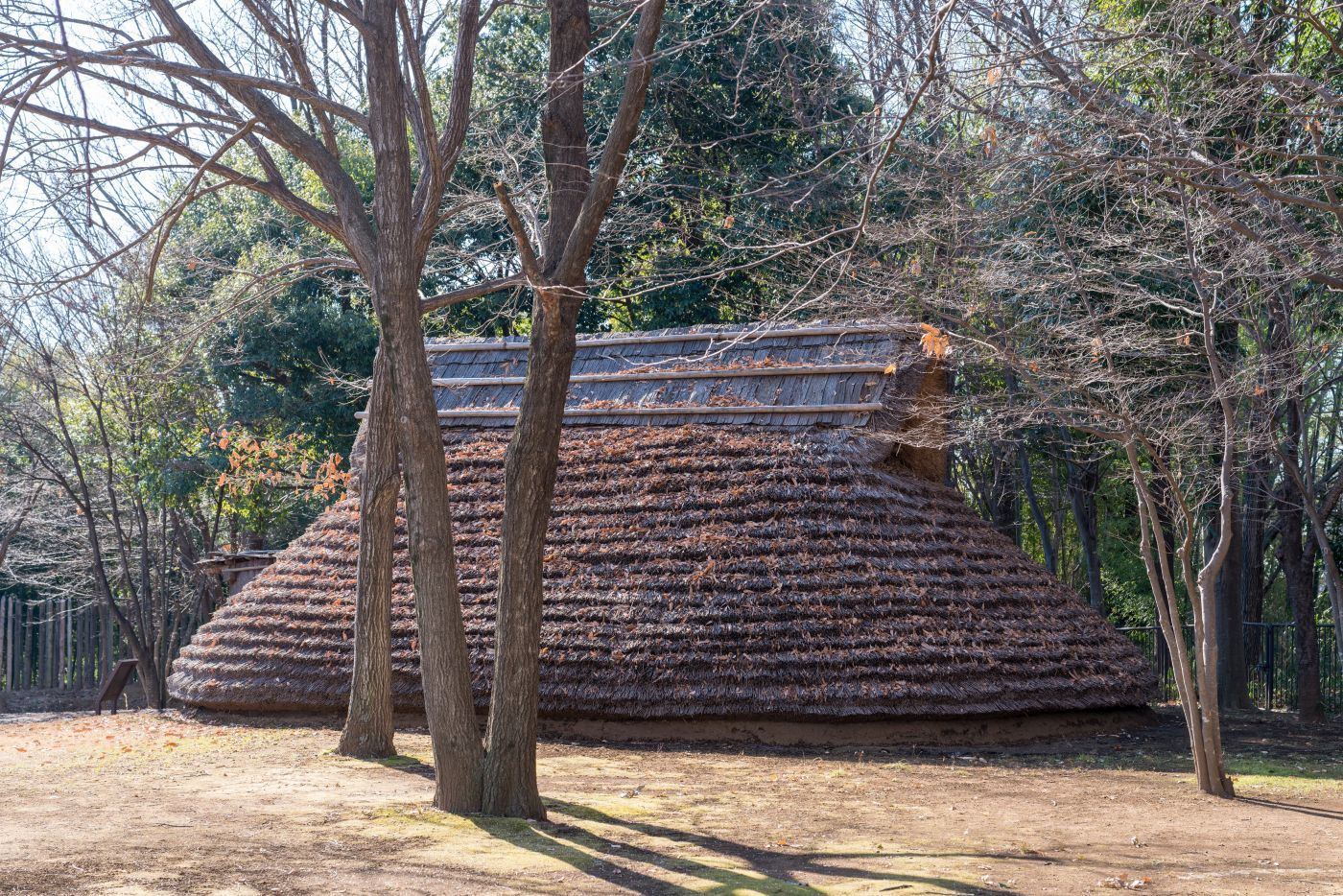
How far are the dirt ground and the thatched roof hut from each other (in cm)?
51

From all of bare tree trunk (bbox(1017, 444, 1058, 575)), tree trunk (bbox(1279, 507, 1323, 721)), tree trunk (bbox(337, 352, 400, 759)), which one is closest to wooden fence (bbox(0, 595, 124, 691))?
tree trunk (bbox(337, 352, 400, 759))

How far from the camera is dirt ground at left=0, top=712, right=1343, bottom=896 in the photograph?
16.7ft

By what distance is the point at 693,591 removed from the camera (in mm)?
9656

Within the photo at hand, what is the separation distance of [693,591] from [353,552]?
3679mm

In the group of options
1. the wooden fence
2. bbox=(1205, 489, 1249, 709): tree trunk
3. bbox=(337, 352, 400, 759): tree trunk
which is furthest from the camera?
the wooden fence

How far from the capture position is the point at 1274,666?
52.7ft

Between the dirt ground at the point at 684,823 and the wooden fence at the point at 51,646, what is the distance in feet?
35.0

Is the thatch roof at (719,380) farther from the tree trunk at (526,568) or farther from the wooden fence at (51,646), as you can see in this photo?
the wooden fence at (51,646)

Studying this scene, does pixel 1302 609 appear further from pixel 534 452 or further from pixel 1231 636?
pixel 534 452

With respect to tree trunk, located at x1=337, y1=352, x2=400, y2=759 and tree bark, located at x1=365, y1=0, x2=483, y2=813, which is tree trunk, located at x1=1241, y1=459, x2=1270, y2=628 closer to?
tree trunk, located at x1=337, y1=352, x2=400, y2=759

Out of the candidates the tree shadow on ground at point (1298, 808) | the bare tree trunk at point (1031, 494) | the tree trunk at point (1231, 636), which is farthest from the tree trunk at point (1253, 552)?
the tree shadow on ground at point (1298, 808)

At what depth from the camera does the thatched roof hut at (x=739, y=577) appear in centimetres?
915

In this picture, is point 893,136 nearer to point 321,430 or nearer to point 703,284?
point 703,284

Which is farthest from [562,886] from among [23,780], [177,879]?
[23,780]
